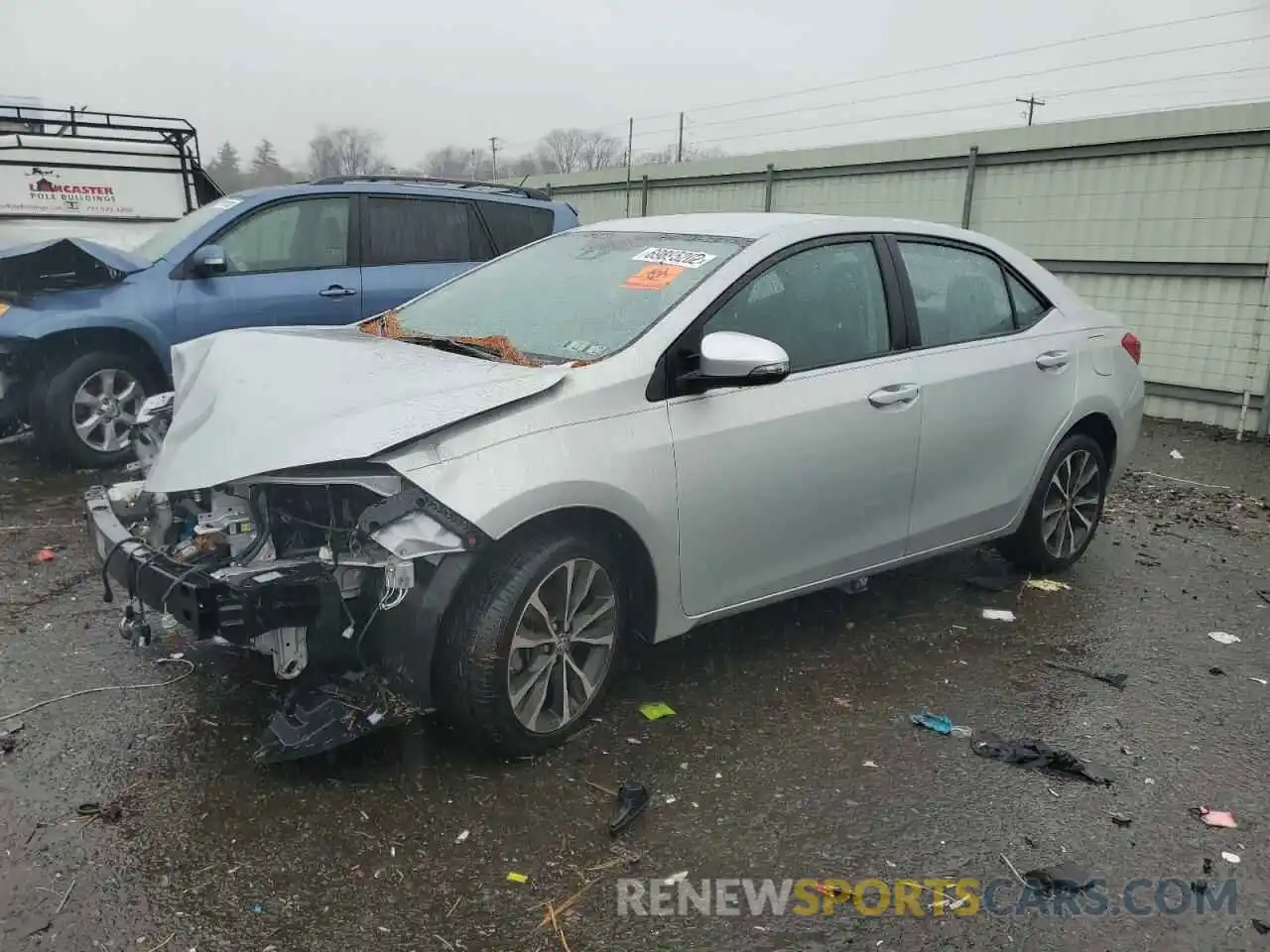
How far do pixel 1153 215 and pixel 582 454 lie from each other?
28.2 feet

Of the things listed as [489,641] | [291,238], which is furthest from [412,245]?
[489,641]

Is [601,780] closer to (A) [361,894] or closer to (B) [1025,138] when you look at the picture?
(A) [361,894]

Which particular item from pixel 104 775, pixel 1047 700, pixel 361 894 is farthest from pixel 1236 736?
pixel 104 775

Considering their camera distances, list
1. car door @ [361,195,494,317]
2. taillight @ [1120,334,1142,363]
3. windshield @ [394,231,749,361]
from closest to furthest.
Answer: windshield @ [394,231,749,361] < taillight @ [1120,334,1142,363] < car door @ [361,195,494,317]

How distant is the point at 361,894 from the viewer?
2.53 metres

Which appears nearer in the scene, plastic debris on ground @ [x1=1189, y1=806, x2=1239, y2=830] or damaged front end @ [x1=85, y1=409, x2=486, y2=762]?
damaged front end @ [x1=85, y1=409, x2=486, y2=762]

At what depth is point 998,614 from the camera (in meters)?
4.60

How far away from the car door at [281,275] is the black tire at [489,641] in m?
4.42

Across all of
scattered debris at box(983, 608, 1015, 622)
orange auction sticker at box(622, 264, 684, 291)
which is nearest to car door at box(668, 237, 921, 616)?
orange auction sticker at box(622, 264, 684, 291)

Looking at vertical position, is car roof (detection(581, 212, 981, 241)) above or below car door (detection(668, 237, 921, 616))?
above

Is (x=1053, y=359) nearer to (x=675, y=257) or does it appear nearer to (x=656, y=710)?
(x=675, y=257)

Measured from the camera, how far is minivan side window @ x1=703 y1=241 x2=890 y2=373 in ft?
11.9

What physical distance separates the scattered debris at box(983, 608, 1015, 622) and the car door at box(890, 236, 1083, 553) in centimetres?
39

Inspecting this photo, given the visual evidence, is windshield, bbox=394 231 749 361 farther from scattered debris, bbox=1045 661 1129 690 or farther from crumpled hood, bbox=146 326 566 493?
scattered debris, bbox=1045 661 1129 690
